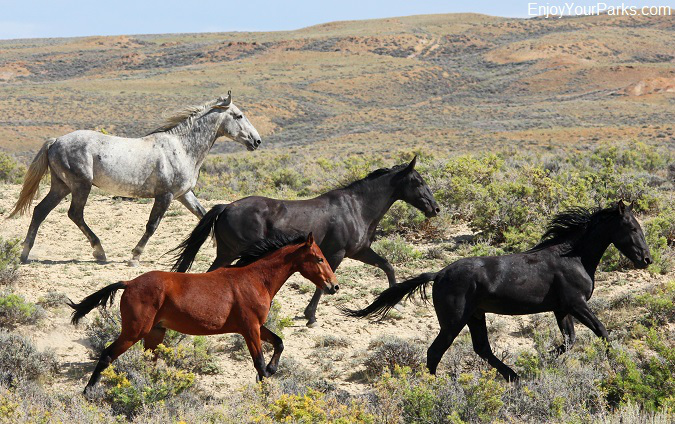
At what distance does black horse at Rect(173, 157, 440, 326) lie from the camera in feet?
28.0

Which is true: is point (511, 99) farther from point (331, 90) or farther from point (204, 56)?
point (204, 56)

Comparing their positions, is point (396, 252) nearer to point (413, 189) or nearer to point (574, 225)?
point (413, 189)

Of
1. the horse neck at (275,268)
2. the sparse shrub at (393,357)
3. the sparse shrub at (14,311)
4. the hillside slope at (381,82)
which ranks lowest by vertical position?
the hillside slope at (381,82)

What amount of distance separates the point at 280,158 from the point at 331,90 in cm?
4573

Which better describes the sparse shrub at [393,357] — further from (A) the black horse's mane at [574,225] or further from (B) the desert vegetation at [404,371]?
(A) the black horse's mane at [574,225]

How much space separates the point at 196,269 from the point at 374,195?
2906 mm

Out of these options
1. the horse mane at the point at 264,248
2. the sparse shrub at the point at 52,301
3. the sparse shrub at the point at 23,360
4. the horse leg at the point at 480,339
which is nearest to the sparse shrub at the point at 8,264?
the sparse shrub at the point at 52,301

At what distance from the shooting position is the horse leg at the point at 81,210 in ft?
34.2

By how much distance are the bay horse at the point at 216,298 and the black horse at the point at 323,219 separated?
1.79 m

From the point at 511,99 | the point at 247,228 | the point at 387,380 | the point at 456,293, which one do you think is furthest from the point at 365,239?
the point at 511,99

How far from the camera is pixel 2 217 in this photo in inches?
524

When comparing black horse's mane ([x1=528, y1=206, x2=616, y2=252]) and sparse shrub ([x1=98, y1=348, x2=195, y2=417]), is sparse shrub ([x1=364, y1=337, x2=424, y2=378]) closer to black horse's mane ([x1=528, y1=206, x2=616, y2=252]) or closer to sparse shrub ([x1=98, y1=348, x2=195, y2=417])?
black horse's mane ([x1=528, y1=206, x2=616, y2=252])

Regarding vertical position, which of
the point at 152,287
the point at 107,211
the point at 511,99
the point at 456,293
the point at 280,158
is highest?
the point at 152,287

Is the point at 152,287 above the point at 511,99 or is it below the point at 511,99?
above
